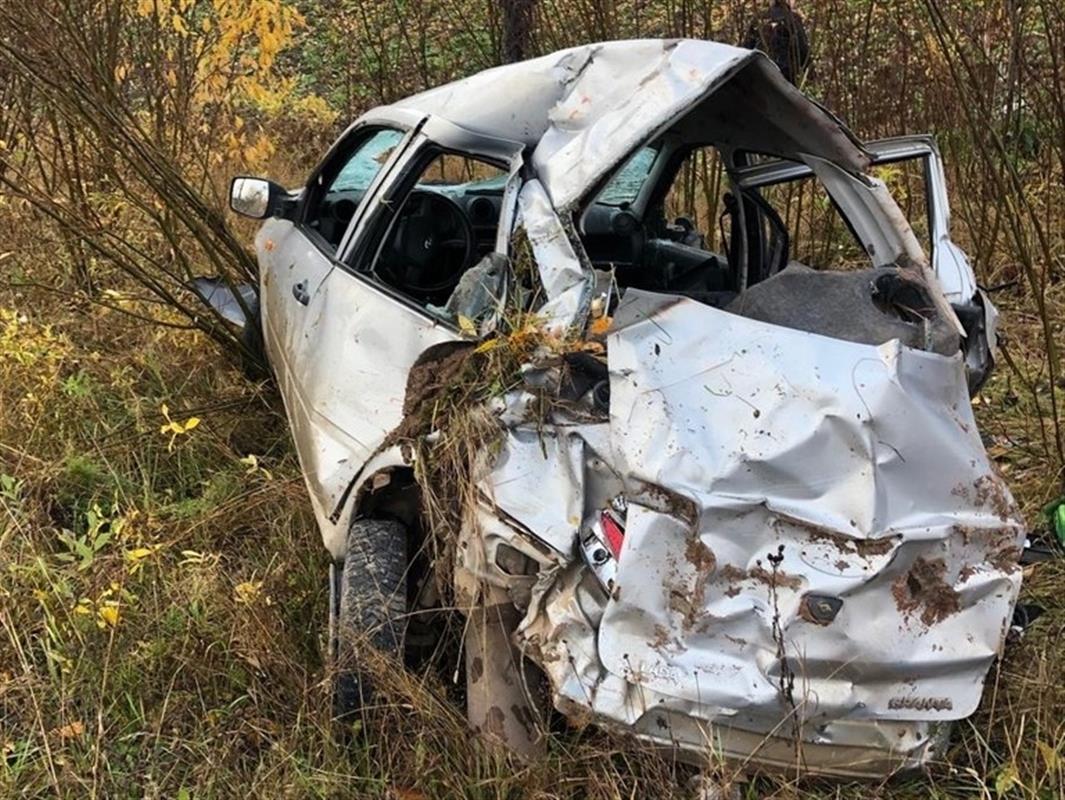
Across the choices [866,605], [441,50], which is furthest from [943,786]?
[441,50]

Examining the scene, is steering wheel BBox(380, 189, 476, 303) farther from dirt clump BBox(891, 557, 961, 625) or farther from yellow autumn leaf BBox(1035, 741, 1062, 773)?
yellow autumn leaf BBox(1035, 741, 1062, 773)

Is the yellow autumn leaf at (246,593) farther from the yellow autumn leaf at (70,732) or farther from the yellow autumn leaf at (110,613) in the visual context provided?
the yellow autumn leaf at (70,732)

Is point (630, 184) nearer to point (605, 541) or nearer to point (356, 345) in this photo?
point (356, 345)

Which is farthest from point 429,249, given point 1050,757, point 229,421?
point 1050,757

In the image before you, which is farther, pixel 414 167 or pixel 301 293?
pixel 301 293

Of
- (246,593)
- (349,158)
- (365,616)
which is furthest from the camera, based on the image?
(349,158)

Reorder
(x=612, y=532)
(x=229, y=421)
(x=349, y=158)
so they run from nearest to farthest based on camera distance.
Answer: (x=612, y=532) → (x=349, y=158) → (x=229, y=421)

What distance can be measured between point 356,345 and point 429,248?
0.91 meters

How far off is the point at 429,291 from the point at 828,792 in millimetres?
2222

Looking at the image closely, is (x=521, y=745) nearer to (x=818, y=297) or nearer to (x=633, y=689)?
(x=633, y=689)

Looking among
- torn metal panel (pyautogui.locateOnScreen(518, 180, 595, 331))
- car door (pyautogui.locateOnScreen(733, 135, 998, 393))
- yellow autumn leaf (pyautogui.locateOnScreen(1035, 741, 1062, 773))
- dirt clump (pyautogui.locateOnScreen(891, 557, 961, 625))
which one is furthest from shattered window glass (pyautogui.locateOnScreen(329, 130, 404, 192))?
yellow autumn leaf (pyautogui.locateOnScreen(1035, 741, 1062, 773))

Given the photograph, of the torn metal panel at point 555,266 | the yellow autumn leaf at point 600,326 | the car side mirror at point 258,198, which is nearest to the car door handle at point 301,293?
the car side mirror at point 258,198

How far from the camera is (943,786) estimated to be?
102 inches

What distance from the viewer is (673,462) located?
7.80 ft
